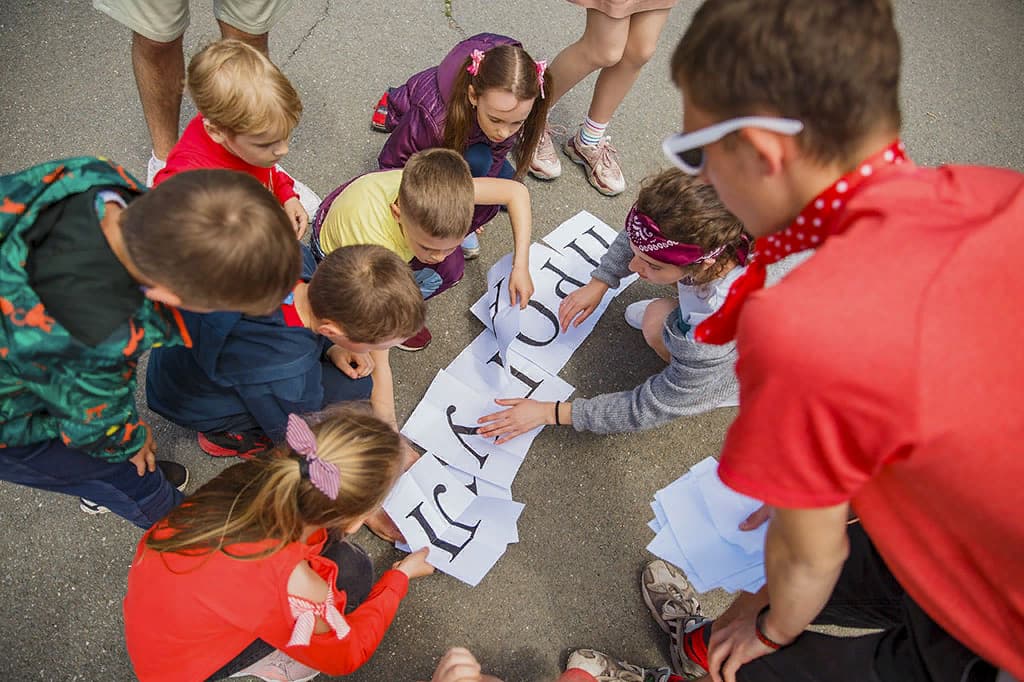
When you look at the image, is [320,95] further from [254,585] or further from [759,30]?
[759,30]

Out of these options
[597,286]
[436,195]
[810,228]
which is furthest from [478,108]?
[810,228]

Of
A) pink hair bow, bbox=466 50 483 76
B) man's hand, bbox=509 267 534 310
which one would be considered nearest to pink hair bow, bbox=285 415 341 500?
man's hand, bbox=509 267 534 310

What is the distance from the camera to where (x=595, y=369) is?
2330mm

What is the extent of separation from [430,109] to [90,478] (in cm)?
140

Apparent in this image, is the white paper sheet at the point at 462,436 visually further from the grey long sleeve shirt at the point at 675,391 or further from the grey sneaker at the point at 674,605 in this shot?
the grey sneaker at the point at 674,605

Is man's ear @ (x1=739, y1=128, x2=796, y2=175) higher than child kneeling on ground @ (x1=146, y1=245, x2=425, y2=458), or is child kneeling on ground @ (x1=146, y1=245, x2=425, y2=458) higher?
man's ear @ (x1=739, y1=128, x2=796, y2=175)

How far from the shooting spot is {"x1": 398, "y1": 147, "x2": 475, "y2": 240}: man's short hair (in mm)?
1758

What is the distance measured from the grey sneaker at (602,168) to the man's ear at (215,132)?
1.43 metres

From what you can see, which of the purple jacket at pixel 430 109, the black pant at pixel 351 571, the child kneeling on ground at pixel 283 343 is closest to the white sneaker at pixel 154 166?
the purple jacket at pixel 430 109

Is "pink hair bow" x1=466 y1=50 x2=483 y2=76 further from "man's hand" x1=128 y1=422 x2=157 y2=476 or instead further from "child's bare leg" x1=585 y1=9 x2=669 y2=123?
"man's hand" x1=128 y1=422 x2=157 y2=476

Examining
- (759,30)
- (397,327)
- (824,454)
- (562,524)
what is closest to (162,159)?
(397,327)

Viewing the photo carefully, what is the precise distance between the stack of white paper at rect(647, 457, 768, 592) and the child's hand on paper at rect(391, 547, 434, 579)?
0.68 meters

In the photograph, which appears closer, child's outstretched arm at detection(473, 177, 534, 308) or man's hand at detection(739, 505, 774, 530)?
man's hand at detection(739, 505, 774, 530)

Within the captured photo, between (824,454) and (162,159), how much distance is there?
235 centimetres
